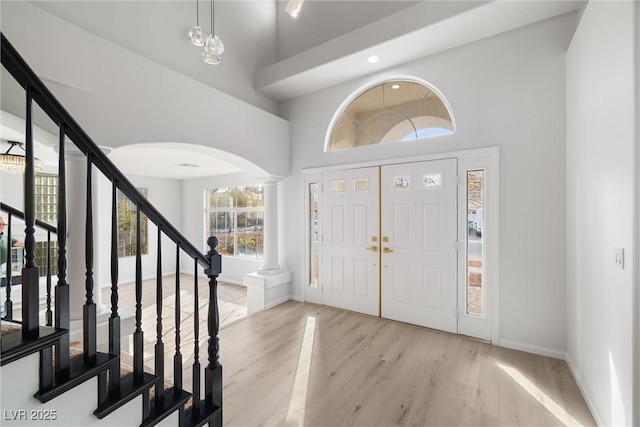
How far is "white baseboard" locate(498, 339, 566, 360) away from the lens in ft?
9.12

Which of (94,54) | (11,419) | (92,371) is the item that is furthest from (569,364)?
(94,54)

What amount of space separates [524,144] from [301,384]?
10.4ft

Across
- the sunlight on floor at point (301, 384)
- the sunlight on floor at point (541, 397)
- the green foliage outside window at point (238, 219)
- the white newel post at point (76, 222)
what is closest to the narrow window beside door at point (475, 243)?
the sunlight on floor at point (541, 397)

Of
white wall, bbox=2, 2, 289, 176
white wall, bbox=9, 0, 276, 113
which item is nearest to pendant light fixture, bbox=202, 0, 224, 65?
white wall, bbox=2, 2, 289, 176

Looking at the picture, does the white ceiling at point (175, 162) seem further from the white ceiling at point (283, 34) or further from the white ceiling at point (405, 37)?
the white ceiling at point (405, 37)

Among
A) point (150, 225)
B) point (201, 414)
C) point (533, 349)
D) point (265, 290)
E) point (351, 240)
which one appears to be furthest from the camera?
point (150, 225)

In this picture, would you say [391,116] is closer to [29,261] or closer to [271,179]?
[271,179]

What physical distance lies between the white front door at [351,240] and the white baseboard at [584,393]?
77.7 inches

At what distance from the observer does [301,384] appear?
2373mm

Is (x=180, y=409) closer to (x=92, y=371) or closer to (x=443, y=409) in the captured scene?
(x=92, y=371)

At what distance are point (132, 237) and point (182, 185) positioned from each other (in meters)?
1.84

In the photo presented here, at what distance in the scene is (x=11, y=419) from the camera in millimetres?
1011

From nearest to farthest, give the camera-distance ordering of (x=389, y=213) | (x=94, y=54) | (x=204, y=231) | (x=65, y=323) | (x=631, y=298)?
1. (x=65, y=323)
2. (x=631, y=298)
3. (x=94, y=54)
4. (x=389, y=213)
5. (x=204, y=231)

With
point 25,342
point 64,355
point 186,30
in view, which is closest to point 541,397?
point 64,355
